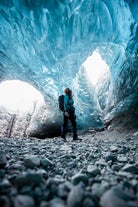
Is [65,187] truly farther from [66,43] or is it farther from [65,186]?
[66,43]

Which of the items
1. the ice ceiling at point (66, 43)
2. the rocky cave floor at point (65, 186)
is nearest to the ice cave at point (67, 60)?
the ice ceiling at point (66, 43)

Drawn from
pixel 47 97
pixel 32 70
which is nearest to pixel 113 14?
pixel 32 70

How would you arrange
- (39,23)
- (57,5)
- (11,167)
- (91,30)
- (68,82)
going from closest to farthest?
(11,167)
(57,5)
(39,23)
(91,30)
(68,82)

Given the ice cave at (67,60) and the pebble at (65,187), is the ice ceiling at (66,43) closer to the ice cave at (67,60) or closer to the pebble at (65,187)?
the ice cave at (67,60)

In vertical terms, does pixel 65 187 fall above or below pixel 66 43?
below

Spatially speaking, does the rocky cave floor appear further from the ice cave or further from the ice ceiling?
the ice ceiling

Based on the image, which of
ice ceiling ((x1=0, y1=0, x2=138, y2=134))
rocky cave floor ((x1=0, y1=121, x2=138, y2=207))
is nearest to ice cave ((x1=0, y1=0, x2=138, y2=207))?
ice ceiling ((x1=0, y1=0, x2=138, y2=134))

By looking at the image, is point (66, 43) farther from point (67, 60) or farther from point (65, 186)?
point (65, 186)

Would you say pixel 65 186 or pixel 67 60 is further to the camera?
pixel 67 60

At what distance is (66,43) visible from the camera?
25.8ft

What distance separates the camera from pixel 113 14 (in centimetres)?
722

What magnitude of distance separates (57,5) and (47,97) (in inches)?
171

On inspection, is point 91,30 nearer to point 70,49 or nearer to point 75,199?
point 70,49

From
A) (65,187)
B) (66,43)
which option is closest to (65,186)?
(65,187)
